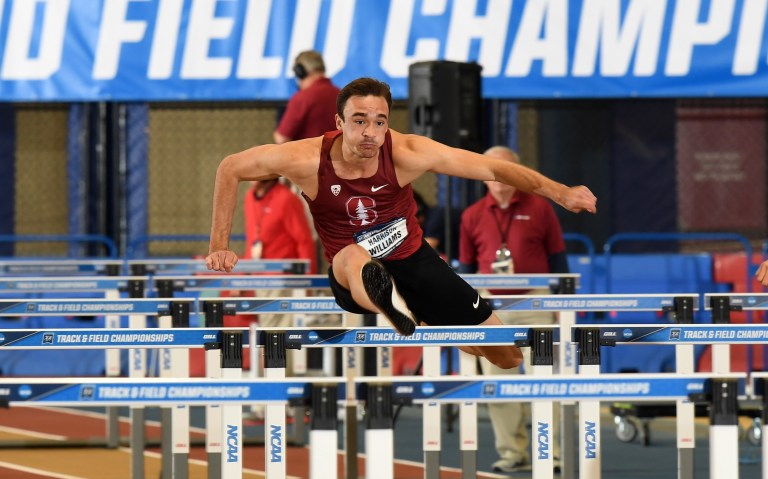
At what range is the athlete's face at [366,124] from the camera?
6.57m

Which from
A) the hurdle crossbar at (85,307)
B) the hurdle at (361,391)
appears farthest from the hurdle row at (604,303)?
the hurdle at (361,391)

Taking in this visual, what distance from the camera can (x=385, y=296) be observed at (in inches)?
254

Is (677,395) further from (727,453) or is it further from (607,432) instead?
(607,432)

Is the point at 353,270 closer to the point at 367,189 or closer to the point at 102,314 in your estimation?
the point at 367,189

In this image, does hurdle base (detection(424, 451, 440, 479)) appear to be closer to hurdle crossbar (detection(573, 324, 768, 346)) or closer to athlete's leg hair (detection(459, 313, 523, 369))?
athlete's leg hair (detection(459, 313, 523, 369))

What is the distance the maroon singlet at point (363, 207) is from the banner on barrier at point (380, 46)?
22.0ft

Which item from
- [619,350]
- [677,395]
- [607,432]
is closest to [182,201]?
[619,350]

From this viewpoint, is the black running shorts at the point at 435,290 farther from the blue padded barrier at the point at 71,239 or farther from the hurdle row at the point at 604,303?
the blue padded barrier at the point at 71,239

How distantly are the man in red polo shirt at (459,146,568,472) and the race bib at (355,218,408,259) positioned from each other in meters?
2.50

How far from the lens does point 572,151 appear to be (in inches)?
605

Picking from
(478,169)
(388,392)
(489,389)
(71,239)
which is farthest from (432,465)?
(71,239)

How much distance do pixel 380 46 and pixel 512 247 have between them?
177 inches

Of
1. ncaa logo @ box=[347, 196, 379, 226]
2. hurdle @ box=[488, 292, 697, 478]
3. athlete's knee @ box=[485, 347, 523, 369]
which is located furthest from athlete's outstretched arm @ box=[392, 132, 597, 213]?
athlete's knee @ box=[485, 347, 523, 369]

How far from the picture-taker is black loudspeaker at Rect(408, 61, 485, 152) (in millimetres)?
11281
